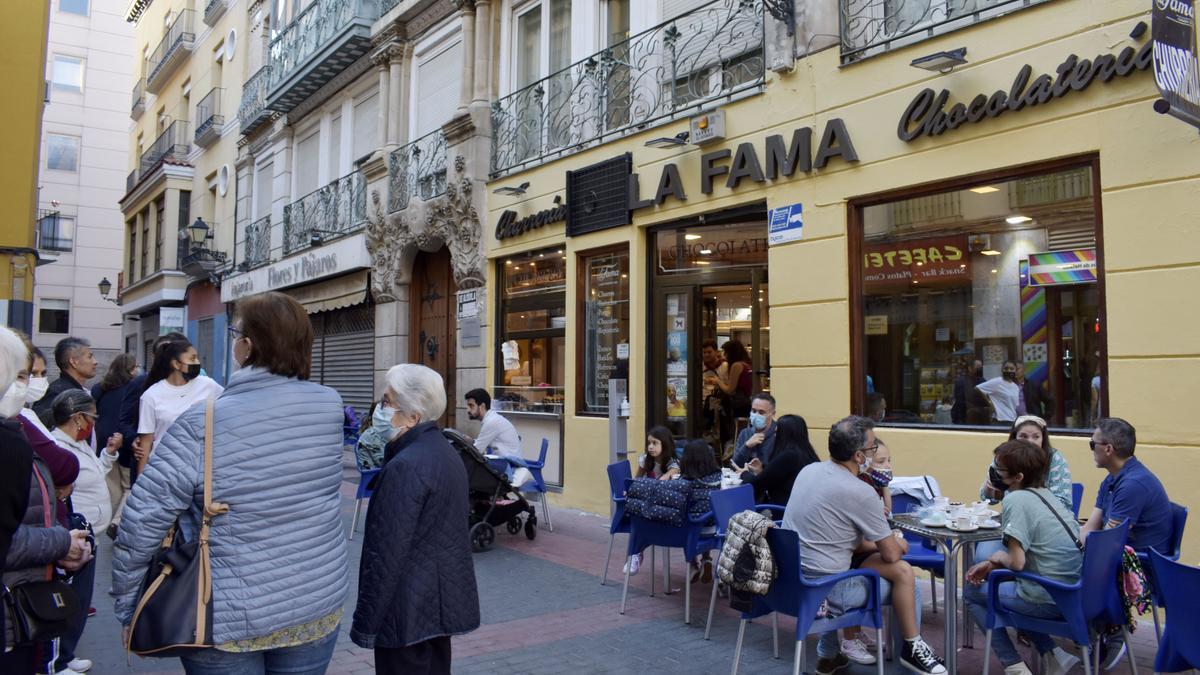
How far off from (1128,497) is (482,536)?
219 inches

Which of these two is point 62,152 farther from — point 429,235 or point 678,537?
point 678,537

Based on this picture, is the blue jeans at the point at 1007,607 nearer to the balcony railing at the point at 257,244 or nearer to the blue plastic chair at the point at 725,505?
the blue plastic chair at the point at 725,505

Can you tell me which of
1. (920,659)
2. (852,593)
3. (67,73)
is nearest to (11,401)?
(852,593)

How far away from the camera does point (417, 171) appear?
15.1 meters

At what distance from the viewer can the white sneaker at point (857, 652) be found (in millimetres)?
5020

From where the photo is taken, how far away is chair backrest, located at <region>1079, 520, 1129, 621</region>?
4.21m

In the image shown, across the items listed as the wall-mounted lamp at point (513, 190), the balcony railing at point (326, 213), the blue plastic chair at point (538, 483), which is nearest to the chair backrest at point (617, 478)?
the blue plastic chair at point (538, 483)

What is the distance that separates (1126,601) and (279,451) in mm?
4033

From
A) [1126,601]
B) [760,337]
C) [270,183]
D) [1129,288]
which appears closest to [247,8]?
[270,183]

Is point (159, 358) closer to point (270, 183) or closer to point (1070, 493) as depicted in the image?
point (1070, 493)

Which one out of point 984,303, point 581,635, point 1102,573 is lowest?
point 581,635

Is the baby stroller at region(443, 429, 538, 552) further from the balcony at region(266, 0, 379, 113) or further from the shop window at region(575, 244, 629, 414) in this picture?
the balcony at region(266, 0, 379, 113)

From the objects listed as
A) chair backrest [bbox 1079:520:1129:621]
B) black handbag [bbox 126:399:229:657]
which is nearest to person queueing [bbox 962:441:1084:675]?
chair backrest [bbox 1079:520:1129:621]

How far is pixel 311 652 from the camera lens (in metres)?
2.85
